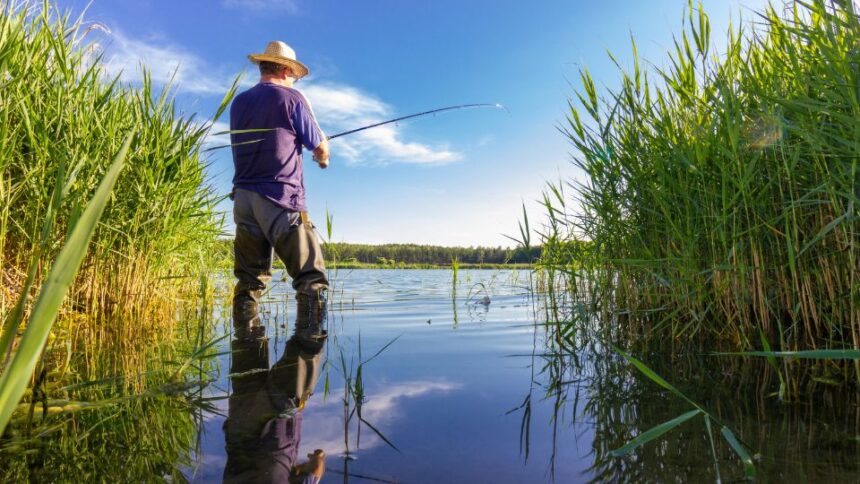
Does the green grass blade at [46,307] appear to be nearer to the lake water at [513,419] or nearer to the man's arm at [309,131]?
the lake water at [513,419]

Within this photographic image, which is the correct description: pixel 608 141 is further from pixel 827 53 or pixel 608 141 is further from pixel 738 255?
pixel 827 53

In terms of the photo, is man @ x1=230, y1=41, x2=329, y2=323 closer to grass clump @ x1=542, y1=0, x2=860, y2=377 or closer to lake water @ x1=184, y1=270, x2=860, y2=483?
A: lake water @ x1=184, y1=270, x2=860, y2=483

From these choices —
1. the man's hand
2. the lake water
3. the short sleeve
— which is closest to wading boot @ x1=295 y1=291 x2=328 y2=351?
the lake water

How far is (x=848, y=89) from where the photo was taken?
6.82ft

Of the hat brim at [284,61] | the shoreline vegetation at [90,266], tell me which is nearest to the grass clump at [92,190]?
the shoreline vegetation at [90,266]

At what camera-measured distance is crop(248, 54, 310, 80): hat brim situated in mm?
5004

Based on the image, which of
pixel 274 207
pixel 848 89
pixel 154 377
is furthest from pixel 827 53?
pixel 274 207

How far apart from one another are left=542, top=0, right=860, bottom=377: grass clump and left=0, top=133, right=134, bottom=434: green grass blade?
1.99 meters

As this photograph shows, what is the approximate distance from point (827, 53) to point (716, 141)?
656mm

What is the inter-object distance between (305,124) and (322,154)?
0.33 meters

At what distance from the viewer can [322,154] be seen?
5117mm

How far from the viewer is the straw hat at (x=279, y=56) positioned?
5.01m

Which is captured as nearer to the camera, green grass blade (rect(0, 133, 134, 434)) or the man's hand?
green grass blade (rect(0, 133, 134, 434))

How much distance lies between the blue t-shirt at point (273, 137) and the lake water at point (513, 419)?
220 cm
